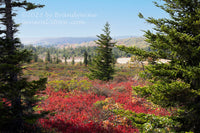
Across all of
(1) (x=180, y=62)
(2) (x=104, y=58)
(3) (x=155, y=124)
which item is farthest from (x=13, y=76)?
(2) (x=104, y=58)

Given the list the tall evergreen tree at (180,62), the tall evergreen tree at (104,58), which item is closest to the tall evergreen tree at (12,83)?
the tall evergreen tree at (180,62)

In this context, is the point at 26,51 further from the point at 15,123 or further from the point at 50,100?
the point at 50,100

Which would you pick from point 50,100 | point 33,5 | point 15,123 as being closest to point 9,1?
point 33,5

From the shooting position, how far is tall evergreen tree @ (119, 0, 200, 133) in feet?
15.1

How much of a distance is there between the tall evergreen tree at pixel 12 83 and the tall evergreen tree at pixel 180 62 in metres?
4.34

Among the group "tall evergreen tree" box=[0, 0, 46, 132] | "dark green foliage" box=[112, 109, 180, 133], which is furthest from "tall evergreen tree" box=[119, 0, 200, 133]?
"tall evergreen tree" box=[0, 0, 46, 132]

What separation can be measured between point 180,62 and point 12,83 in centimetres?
675

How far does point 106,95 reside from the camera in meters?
13.5

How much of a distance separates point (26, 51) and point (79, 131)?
455 cm

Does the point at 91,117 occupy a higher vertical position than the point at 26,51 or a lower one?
lower

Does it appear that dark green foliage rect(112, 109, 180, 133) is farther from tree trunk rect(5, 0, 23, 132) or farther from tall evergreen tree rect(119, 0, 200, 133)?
tree trunk rect(5, 0, 23, 132)

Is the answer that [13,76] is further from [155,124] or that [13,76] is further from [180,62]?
[180,62]

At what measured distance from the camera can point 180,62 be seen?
17.6 ft

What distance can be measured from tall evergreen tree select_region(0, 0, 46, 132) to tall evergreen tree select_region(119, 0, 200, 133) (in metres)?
4.34
